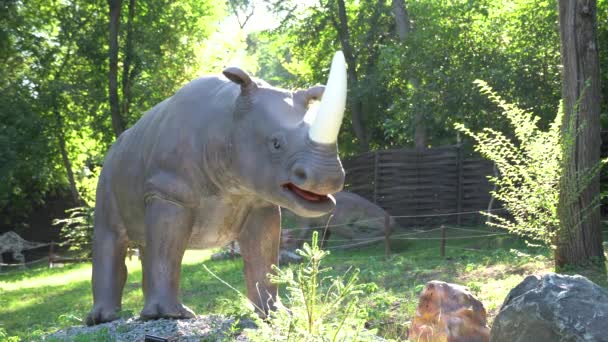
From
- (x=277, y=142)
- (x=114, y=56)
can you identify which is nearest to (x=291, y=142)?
(x=277, y=142)

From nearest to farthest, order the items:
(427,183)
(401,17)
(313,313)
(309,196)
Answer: (313,313)
(309,196)
(427,183)
(401,17)

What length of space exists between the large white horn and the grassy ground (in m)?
1.37

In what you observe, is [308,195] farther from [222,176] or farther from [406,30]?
[406,30]

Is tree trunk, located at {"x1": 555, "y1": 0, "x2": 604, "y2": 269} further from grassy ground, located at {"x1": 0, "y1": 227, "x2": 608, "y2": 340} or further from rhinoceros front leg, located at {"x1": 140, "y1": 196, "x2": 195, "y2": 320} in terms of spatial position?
rhinoceros front leg, located at {"x1": 140, "y1": 196, "x2": 195, "y2": 320}

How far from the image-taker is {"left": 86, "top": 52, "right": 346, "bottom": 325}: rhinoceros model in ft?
15.0

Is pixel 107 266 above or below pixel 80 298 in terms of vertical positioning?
above

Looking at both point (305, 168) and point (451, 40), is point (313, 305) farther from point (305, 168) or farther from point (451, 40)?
point (451, 40)

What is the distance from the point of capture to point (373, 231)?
48.8 feet

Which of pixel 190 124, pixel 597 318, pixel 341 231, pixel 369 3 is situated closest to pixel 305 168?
pixel 190 124

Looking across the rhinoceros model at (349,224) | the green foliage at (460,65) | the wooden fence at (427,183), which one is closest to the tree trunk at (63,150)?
the green foliage at (460,65)

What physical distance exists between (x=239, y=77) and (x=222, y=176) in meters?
0.63

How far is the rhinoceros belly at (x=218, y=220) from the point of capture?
5266 mm

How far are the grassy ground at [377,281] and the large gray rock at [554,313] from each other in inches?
64.6

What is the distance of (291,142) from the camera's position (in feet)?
15.2
